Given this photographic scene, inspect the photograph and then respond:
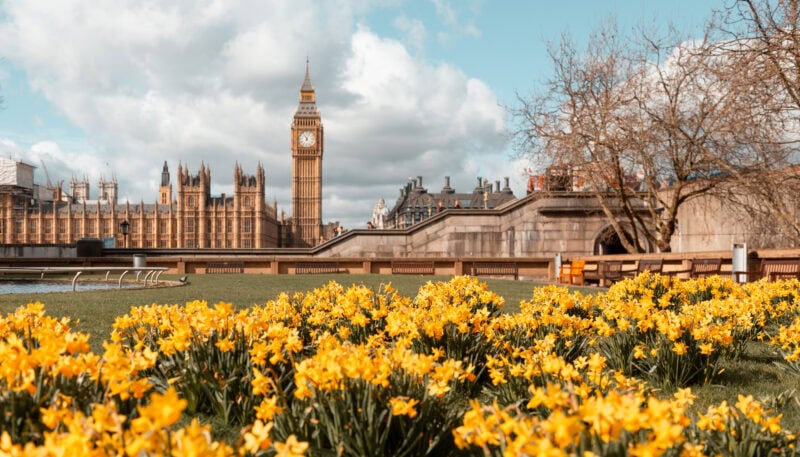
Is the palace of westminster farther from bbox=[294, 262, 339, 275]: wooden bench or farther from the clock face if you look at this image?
bbox=[294, 262, 339, 275]: wooden bench

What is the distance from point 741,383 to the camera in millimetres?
4977

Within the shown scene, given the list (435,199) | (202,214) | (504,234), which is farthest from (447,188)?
(504,234)

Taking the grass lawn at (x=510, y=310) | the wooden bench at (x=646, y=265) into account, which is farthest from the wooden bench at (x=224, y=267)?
the wooden bench at (x=646, y=265)

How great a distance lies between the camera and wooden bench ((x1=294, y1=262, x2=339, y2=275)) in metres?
23.3

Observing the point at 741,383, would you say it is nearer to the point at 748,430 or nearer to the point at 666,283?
the point at 748,430

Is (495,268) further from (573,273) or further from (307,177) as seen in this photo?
(307,177)

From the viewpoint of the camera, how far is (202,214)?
126375 millimetres

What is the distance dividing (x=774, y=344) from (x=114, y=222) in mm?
134012

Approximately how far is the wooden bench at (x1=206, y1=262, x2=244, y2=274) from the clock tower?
106m

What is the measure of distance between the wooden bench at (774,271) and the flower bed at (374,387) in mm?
7111

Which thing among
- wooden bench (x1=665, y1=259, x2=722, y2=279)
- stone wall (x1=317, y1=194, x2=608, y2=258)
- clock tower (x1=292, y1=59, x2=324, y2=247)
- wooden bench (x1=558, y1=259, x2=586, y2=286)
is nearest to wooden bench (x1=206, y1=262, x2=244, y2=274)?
stone wall (x1=317, y1=194, x2=608, y2=258)

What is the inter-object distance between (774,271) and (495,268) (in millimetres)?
10583

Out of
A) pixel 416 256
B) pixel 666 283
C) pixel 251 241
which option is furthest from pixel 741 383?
pixel 251 241

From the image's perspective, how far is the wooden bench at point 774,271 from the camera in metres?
12.4
